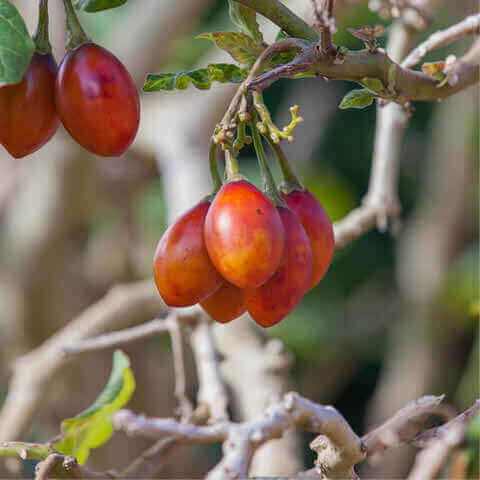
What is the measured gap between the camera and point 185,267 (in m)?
0.42

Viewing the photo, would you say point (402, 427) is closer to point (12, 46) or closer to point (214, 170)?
point (214, 170)

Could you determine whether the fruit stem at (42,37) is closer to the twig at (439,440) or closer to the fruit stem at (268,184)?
the fruit stem at (268,184)

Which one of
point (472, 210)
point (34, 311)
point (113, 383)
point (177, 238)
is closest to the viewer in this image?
point (177, 238)

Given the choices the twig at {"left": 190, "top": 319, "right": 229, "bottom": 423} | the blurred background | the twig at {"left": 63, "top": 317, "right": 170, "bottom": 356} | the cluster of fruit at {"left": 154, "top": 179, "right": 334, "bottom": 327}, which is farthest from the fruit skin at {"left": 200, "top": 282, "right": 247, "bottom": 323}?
the blurred background

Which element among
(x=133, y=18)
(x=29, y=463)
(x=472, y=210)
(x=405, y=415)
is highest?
(x=133, y=18)

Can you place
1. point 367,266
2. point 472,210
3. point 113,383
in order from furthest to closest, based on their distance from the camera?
point 367,266 → point 472,210 → point 113,383

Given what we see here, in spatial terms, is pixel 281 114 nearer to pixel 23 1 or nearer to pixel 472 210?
pixel 472 210

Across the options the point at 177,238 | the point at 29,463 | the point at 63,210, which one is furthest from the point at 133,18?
the point at 177,238

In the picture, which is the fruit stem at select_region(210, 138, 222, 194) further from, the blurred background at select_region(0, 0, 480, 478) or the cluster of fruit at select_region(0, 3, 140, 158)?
the blurred background at select_region(0, 0, 480, 478)

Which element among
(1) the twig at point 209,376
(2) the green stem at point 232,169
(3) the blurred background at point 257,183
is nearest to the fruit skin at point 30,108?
(2) the green stem at point 232,169

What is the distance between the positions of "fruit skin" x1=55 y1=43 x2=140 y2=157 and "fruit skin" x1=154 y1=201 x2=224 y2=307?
2.5 inches

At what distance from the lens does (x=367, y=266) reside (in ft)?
8.73

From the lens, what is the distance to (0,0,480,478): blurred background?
171cm

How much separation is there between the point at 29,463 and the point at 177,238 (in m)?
1.26
